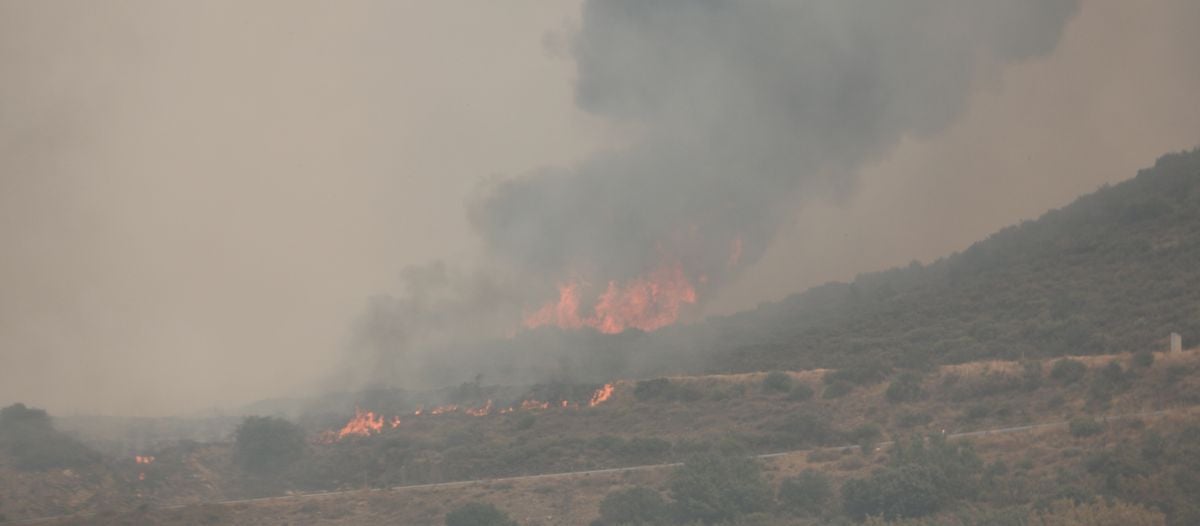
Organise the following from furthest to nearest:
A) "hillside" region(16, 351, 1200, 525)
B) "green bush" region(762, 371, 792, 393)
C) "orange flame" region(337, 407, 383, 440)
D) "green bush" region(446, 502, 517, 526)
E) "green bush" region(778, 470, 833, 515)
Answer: "orange flame" region(337, 407, 383, 440) → "green bush" region(762, 371, 792, 393) → "green bush" region(446, 502, 517, 526) → "green bush" region(778, 470, 833, 515) → "hillside" region(16, 351, 1200, 525)

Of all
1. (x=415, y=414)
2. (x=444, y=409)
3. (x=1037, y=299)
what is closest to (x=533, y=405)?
(x=444, y=409)

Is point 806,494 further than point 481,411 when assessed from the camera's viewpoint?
No

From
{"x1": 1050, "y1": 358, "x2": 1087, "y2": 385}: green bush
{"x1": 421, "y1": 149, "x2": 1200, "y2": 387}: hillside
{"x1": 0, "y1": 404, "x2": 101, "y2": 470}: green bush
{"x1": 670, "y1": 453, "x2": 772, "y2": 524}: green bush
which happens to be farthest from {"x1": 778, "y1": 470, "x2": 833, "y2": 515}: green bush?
{"x1": 0, "y1": 404, "x2": 101, "y2": 470}: green bush

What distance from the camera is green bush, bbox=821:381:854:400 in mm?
53438

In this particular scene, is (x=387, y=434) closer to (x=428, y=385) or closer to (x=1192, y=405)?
(x=428, y=385)

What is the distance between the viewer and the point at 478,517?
126 feet

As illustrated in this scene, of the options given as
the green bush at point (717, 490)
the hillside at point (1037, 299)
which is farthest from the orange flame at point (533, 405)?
the green bush at point (717, 490)

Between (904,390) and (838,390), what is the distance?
3774mm

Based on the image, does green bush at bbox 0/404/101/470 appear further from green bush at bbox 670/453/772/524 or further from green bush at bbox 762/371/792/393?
green bush at bbox 762/371/792/393

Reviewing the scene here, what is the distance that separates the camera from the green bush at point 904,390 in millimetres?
50375

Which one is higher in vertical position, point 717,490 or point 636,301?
point 636,301

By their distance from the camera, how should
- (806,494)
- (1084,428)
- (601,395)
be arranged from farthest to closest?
(601,395) < (1084,428) < (806,494)

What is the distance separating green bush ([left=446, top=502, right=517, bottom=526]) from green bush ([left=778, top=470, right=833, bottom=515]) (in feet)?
30.5

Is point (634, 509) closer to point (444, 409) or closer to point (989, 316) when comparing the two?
point (444, 409)
